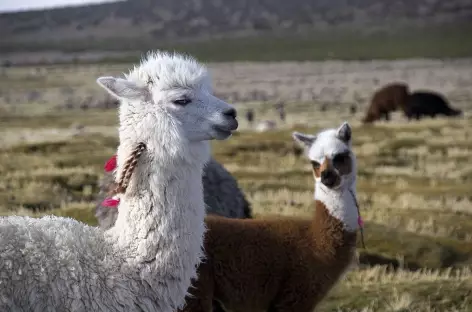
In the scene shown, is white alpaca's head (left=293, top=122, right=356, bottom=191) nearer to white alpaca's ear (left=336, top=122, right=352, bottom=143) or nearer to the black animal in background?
white alpaca's ear (left=336, top=122, right=352, bottom=143)

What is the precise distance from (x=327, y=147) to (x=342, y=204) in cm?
59

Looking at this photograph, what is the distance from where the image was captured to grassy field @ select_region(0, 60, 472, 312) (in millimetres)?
10586

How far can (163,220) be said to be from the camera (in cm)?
524

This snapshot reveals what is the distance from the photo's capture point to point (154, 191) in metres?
5.27

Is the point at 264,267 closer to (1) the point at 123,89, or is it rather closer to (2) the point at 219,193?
(2) the point at 219,193

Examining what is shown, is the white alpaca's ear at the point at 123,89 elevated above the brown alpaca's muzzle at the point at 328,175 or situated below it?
above

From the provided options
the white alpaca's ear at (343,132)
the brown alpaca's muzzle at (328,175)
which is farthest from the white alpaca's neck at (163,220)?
the white alpaca's ear at (343,132)

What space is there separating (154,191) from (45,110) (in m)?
78.9

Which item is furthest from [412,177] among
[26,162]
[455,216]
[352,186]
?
[352,186]

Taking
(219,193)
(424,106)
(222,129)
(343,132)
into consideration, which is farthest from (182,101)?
(424,106)

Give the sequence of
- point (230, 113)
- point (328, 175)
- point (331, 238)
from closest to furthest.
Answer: point (230, 113), point (331, 238), point (328, 175)

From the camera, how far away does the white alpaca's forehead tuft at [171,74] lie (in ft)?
17.7

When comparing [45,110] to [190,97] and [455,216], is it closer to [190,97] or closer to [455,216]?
[455,216]

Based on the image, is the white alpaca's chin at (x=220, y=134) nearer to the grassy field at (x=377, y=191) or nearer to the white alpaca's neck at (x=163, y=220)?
the white alpaca's neck at (x=163, y=220)
